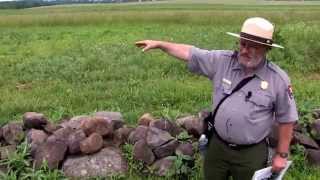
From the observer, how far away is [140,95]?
363 inches

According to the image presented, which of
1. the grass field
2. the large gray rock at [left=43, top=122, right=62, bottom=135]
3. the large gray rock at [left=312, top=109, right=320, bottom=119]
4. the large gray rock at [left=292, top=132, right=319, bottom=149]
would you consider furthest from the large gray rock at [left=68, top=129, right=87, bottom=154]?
the large gray rock at [left=312, top=109, right=320, bottom=119]

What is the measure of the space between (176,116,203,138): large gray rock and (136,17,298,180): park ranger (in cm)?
179

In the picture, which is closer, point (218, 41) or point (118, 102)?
point (118, 102)

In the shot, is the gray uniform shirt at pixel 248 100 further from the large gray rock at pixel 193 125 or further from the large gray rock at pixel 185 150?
the large gray rock at pixel 193 125

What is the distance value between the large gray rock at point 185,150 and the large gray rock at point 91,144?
0.77m

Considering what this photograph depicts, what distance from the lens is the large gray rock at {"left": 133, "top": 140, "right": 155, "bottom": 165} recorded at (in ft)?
18.2

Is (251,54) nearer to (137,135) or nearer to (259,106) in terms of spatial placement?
(259,106)

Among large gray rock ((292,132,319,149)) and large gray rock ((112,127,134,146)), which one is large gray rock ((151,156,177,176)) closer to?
large gray rock ((112,127,134,146))

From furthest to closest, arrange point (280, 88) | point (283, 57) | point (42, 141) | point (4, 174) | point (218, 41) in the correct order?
point (218, 41) → point (283, 57) → point (42, 141) → point (4, 174) → point (280, 88)

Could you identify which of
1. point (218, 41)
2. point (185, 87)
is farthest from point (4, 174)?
point (218, 41)

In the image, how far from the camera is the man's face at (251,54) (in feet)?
12.3

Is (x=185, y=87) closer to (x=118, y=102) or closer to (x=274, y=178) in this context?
(x=118, y=102)

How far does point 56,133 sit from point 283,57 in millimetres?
8605

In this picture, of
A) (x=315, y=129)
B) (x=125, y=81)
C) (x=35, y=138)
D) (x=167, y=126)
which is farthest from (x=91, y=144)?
(x=125, y=81)
